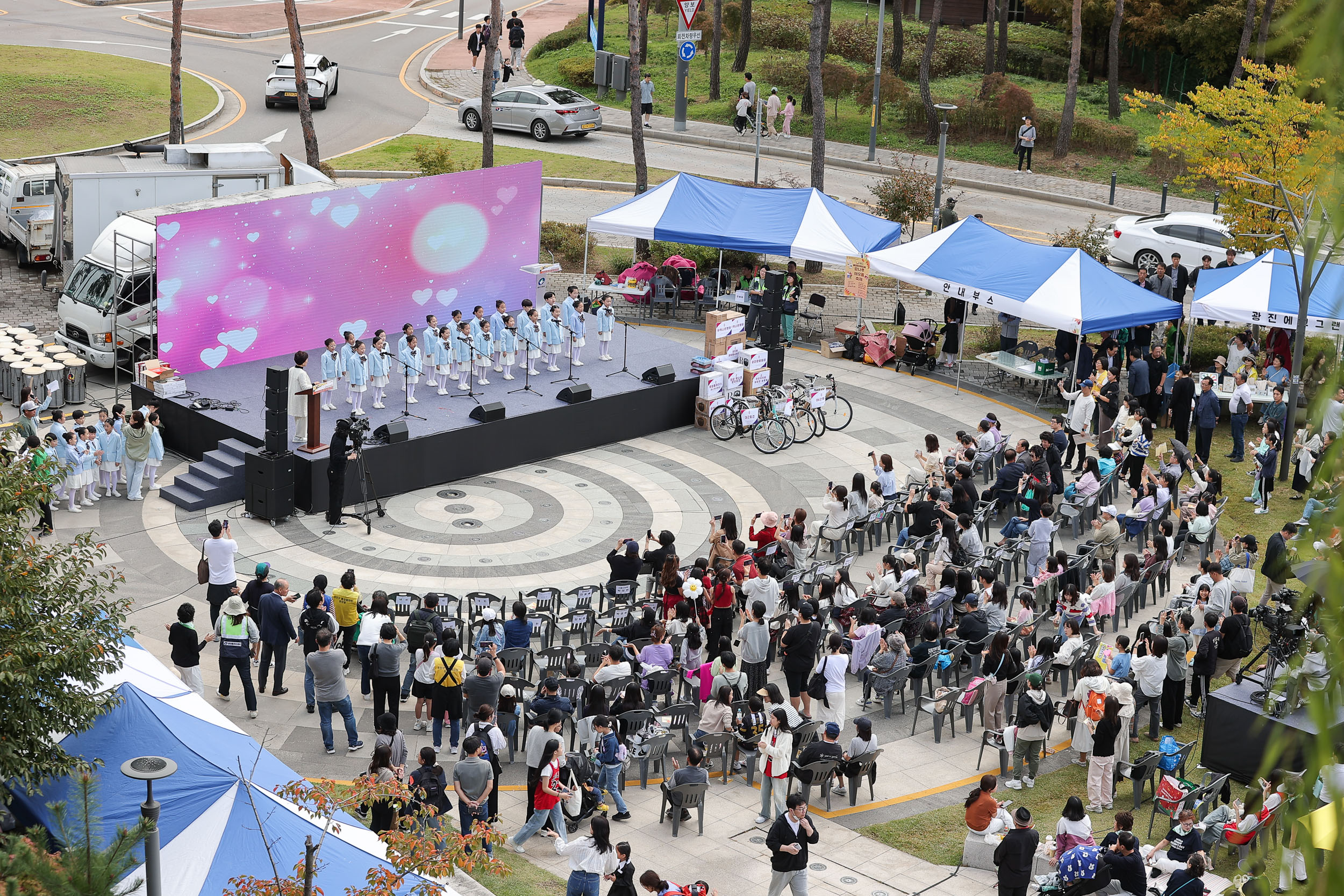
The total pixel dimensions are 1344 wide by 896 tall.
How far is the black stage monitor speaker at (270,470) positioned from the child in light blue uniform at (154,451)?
1470 mm

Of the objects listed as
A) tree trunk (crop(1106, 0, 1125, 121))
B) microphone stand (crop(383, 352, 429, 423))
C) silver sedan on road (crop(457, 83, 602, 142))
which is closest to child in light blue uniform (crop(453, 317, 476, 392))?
microphone stand (crop(383, 352, 429, 423))

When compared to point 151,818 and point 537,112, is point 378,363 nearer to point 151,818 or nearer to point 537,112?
point 151,818

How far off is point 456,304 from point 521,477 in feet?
21.4

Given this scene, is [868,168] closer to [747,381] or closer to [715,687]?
[747,381]

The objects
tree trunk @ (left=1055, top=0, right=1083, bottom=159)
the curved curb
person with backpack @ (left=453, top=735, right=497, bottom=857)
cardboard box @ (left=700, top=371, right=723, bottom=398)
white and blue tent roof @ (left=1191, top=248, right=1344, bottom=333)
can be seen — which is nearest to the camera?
person with backpack @ (left=453, top=735, right=497, bottom=857)

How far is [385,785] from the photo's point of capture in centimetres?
1020

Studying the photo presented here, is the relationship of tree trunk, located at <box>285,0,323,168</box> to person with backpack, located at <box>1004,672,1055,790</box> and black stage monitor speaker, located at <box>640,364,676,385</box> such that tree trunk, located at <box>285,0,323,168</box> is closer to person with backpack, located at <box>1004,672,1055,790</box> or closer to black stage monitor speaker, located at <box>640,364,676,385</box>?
black stage monitor speaker, located at <box>640,364,676,385</box>

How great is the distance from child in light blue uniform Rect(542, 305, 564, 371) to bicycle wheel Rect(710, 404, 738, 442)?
3.26 meters

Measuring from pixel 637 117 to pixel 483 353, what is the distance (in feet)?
38.2

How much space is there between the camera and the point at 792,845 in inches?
478

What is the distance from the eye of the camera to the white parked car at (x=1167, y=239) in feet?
108

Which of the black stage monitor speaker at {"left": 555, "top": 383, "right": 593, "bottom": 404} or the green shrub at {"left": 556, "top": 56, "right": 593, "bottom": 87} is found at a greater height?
the green shrub at {"left": 556, "top": 56, "right": 593, "bottom": 87}

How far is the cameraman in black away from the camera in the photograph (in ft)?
68.1

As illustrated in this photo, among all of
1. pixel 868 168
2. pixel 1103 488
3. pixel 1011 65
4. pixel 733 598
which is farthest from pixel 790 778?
pixel 1011 65
